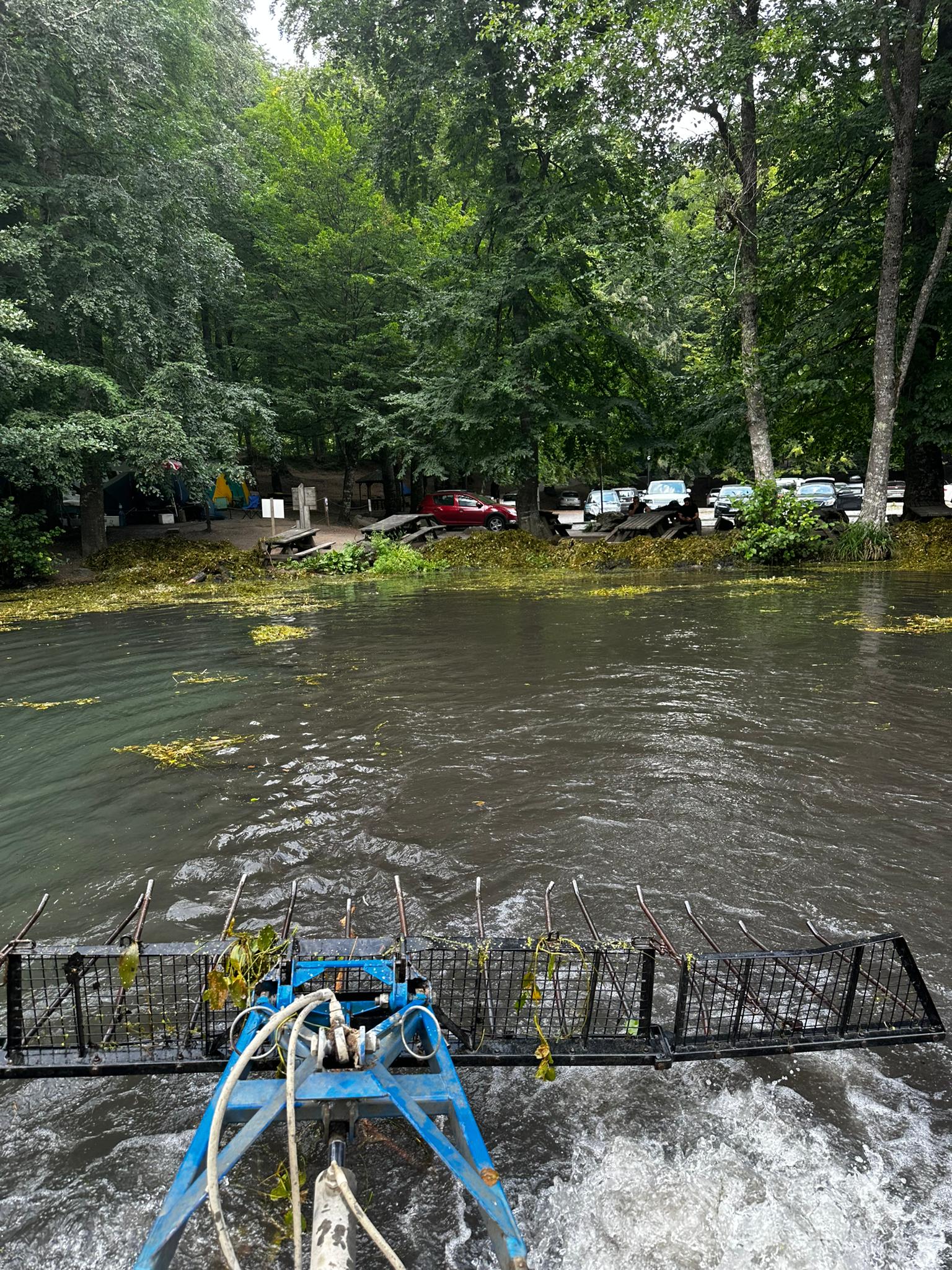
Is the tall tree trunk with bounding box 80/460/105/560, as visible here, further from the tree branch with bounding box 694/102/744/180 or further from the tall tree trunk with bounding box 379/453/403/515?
the tree branch with bounding box 694/102/744/180

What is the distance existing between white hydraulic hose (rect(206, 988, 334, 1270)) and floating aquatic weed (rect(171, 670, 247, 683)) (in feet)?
23.4

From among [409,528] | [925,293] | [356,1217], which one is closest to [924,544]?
[925,293]

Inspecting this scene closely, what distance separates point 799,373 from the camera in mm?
19766

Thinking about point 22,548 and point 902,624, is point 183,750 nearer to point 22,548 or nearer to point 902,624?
point 902,624

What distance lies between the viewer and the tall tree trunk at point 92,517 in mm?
21312

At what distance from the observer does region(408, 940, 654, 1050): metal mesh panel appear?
259cm

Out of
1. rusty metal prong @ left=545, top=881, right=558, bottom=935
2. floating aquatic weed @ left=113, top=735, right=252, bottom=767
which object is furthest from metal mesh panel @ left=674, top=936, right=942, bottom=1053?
floating aquatic weed @ left=113, top=735, right=252, bottom=767

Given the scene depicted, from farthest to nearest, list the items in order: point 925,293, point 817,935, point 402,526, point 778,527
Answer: point 402,526, point 778,527, point 925,293, point 817,935

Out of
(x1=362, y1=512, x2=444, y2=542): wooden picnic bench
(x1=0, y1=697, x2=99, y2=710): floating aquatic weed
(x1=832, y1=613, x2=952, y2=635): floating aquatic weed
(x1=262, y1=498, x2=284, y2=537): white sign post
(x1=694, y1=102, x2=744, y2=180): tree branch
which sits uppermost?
(x1=694, y1=102, x2=744, y2=180): tree branch

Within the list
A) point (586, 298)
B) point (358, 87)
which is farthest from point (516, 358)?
point (358, 87)

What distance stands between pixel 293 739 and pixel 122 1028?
12.7 feet

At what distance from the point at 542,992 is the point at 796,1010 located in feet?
3.23

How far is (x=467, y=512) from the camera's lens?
29719 millimetres

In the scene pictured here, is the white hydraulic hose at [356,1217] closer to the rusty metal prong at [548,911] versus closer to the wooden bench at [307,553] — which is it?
the rusty metal prong at [548,911]
